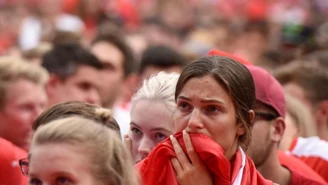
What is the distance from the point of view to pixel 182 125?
16.7 ft

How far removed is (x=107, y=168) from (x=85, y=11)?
12619mm

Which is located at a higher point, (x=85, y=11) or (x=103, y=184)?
(x=85, y=11)

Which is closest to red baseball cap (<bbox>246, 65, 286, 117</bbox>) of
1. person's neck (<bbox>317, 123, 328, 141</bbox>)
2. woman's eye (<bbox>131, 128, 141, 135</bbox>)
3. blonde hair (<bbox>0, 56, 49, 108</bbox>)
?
woman's eye (<bbox>131, 128, 141, 135</bbox>)

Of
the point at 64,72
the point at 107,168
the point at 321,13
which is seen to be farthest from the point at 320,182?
the point at 321,13

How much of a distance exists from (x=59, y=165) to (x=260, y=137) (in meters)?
1.95

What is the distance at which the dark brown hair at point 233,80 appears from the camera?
5.11 m

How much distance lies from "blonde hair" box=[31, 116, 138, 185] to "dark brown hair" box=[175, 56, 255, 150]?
1.93ft

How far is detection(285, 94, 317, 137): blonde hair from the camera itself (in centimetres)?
813

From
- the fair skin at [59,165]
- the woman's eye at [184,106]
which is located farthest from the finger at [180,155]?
the fair skin at [59,165]

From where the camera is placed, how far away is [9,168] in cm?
639

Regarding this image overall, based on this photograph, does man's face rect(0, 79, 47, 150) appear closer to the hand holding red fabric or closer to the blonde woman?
the blonde woman

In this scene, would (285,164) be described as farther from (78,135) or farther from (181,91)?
(78,135)

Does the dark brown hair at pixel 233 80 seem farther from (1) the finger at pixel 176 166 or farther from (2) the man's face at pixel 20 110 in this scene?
(2) the man's face at pixel 20 110

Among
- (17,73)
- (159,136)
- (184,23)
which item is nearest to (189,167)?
(159,136)
